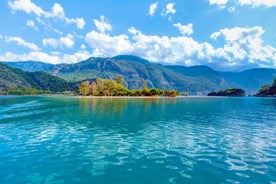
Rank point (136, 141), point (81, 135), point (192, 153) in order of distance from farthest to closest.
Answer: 1. point (81, 135)
2. point (136, 141)
3. point (192, 153)

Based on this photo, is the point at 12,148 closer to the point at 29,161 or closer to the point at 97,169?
the point at 29,161

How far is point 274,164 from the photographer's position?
16078 mm

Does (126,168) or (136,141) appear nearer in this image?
(126,168)

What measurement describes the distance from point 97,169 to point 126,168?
8.20 feet

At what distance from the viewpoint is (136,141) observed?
23547 mm

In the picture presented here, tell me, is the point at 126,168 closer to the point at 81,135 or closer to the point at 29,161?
the point at 29,161

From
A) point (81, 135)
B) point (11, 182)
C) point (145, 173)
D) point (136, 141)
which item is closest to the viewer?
point (11, 182)

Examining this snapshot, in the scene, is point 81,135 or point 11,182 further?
point 81,135

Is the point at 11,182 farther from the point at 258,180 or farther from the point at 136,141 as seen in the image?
the point at 258,180

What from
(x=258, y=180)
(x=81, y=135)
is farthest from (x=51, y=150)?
(x=258, y=180)

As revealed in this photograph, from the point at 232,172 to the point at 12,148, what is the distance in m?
23.8

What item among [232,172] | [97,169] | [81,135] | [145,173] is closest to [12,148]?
[81,135]

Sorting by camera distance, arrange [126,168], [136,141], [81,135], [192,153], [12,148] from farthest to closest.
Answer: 1. [81,135]
2. [136,141]
3. [12,148]
4. [192,153]
5. [126,168]

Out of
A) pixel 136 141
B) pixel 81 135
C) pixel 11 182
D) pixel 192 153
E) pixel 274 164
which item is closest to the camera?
pixel 11 182
